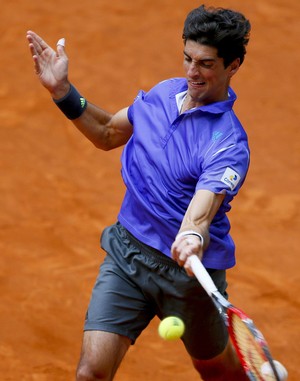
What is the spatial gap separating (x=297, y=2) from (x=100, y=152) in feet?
9.57

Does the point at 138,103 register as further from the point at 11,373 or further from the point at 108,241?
the point at 11,373

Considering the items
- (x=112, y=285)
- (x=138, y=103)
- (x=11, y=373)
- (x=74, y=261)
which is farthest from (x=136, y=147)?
(x=74, y=261)

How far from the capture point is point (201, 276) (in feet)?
14.3

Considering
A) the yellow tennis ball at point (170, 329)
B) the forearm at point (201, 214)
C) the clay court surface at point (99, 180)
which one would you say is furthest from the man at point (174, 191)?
the clay court surface at point (99, 180)

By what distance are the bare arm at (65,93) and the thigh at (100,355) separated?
1.05m

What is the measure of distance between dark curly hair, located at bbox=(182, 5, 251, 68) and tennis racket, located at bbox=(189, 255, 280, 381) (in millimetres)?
1032

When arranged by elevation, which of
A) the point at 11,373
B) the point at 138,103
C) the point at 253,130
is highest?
the point at 138,103

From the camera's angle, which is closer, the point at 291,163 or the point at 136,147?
the point at 136,147

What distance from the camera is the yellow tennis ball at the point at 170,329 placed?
180 inches

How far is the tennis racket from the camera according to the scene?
4.25m

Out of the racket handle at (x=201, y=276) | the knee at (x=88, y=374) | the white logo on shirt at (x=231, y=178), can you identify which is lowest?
the knee at (x=88, y=374)

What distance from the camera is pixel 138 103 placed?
5.15m

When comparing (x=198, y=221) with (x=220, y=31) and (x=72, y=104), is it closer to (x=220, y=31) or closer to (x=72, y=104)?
(x=220, y=31)

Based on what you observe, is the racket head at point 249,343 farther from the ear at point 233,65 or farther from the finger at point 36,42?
the finger at point 36,42
